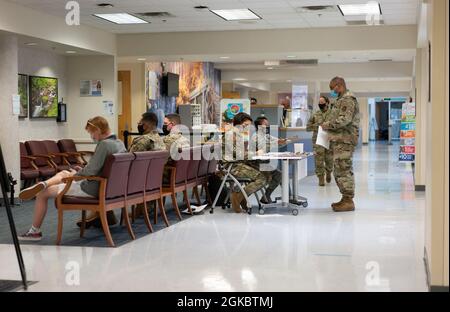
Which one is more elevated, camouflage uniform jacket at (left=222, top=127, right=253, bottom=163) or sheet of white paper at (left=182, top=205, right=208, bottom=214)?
camouflage uniform jacket at (left=222, top=127, right=253, bottom=163)

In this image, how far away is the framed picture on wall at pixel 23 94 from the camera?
12750 mm

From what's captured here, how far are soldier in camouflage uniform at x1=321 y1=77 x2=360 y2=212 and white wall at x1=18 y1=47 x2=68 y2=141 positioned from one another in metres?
6.28

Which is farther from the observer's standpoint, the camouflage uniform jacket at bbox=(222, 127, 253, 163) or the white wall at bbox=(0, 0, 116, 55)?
the white wall at bbox=(0, 0, 116, 55)

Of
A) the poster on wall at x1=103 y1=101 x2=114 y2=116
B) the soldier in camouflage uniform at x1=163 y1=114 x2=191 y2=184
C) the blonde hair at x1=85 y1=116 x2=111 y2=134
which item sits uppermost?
the poster on wall at x1=103 y1=101 x2=114 y2=116

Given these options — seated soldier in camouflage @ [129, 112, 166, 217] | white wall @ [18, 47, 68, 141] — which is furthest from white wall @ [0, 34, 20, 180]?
seated soldier in camouflage @ [129, 112, 166, 217]

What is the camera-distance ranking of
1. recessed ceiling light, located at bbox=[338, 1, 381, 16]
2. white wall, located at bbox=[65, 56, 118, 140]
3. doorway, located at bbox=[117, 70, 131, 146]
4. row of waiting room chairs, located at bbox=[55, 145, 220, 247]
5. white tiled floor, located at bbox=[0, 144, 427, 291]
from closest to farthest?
white tiled floor, located at bbox=[0, 144, 427, 291], row of waiting room chairs, located at bbox=[55, 145, 220, 247], recessed ceiling light, located at bbox=[338, 1, 381, 16], white wall, located at bbox=[65, 56, 118, 140], doorway, located at bbox=[117, 70, 131, 146]

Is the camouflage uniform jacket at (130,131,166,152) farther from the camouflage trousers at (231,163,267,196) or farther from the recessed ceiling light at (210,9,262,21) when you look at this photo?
the recessed ceiling light at (210,9,262,21)

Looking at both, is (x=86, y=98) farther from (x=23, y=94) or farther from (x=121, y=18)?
(x=121, y=18)

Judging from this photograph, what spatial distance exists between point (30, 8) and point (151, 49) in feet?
11.9

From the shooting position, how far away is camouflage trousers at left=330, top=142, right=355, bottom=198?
9.31 metres

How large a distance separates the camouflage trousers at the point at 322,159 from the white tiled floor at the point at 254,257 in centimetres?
369

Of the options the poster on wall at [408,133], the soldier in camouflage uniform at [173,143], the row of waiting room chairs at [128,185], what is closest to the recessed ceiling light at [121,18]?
the soldier in camouflage uniform at [173,143]

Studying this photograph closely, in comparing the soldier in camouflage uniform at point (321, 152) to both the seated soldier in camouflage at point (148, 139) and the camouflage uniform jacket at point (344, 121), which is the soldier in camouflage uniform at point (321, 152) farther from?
the seated soldier in camouflage at point (148, 139)

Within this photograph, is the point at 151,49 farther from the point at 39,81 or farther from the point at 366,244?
the point at 366,244
